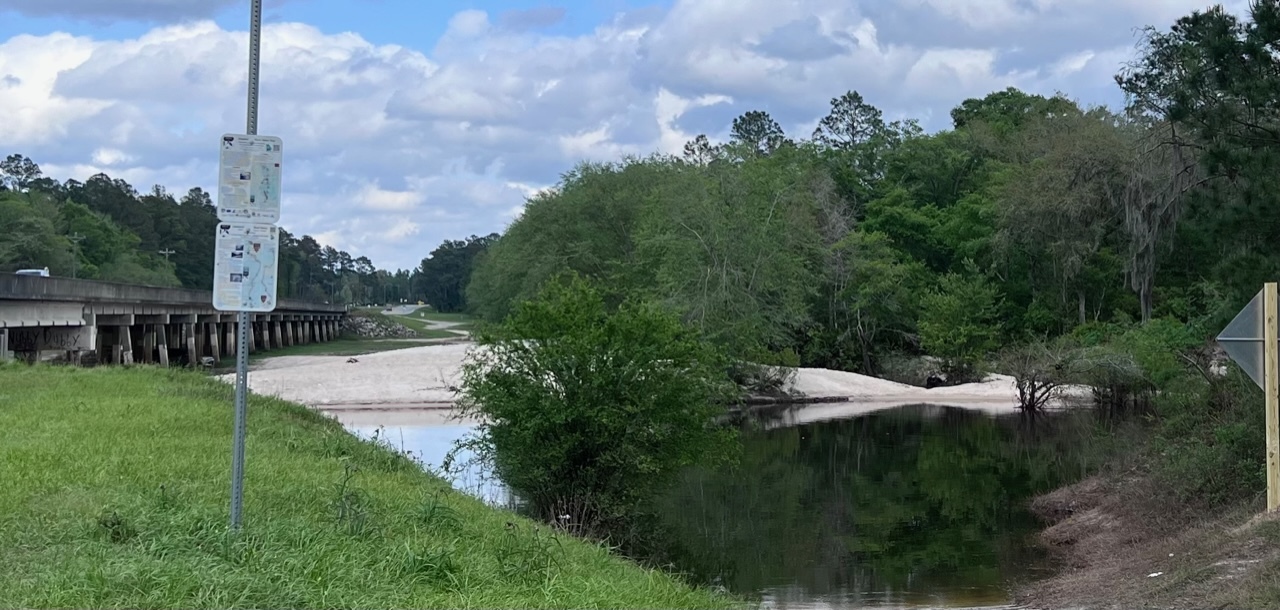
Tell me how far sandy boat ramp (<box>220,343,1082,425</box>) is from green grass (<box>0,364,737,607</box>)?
99.9 feet

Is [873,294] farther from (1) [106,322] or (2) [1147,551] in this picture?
(2) [1147,551]

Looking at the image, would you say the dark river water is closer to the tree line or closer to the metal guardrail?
the metal guardrail

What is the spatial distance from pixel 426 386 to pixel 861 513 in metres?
30.6

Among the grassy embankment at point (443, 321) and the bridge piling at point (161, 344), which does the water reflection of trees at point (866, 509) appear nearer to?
the bridge piling at point (161, 344)

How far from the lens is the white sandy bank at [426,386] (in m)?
49.8

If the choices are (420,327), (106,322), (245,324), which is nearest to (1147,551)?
(245,324)

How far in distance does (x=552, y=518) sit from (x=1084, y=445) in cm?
2145

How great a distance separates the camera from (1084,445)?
3516 centimetres

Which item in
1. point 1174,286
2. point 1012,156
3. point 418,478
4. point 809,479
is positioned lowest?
point 809,479

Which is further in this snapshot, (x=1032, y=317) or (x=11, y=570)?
(x=1032, y=317)

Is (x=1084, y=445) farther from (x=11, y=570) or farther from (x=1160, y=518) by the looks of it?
(x=11, y=570)

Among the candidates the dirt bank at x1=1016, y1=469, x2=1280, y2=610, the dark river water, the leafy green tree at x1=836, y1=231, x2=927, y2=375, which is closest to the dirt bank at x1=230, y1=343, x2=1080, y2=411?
the leafy green tree at x1=836, y1=231, x2=927, y2=375

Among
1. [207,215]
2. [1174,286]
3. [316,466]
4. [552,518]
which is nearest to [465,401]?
[552,518]

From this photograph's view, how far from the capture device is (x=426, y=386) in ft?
174
